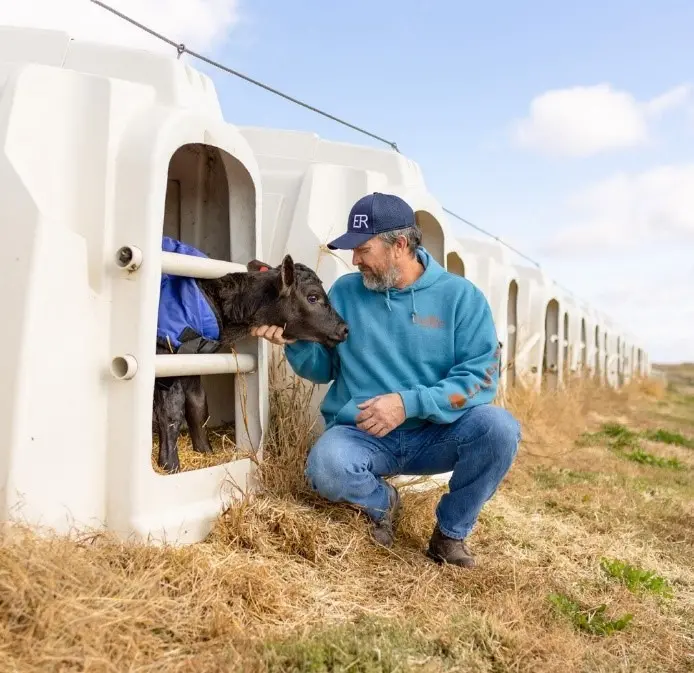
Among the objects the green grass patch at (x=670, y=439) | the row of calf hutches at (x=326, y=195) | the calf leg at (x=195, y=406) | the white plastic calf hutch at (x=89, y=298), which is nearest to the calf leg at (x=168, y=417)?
the calf leg at (x=195, y=406)

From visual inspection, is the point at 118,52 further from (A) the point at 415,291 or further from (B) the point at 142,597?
(B) the point at 142,597

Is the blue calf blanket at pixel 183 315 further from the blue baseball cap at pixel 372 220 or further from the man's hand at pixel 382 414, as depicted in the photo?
the man's hand at pixel 382 414

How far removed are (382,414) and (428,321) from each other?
0.58 meters

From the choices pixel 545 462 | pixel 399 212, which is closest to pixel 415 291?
pixel 399 212

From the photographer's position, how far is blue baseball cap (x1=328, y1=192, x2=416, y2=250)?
4.14 meters

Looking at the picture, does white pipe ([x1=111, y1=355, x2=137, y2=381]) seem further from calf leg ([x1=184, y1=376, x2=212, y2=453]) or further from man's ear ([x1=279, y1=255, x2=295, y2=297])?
man's ear ([x1=279, y1=255, x2=295, y2=297])

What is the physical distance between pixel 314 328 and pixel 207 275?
590 mm

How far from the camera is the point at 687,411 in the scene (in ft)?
65.4

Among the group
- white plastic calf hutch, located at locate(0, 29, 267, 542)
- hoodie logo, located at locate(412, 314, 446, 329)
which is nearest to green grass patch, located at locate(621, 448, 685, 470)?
hoodie logo, located at locate(412, 314, 446, 329)

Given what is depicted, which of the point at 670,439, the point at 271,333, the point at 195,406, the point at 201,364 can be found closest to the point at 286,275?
the point at 271,333

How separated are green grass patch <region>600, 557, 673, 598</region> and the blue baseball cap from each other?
195 cm

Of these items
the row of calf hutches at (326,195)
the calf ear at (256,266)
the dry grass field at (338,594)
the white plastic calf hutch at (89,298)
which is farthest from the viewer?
the row of calf hutches at (326,195)

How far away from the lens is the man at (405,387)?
3.89m

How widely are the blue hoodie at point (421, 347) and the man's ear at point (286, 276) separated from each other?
37 centimetres
